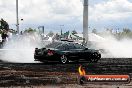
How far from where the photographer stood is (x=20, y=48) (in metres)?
40.9

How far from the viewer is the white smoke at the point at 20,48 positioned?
33156mm

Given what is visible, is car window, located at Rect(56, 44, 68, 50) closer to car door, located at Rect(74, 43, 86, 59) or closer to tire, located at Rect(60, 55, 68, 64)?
tire, located at Rect(60, 55, 68, 64)

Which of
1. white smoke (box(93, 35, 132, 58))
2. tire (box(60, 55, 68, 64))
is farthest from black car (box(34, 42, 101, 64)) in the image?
white smoke (box(93, 35, 132, 58))

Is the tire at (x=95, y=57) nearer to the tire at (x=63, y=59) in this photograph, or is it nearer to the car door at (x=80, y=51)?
the car door at (x=80, y=51)

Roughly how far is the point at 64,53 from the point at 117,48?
56.3 ft

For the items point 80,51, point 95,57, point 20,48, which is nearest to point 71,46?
point 80,51

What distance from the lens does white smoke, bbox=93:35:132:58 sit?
38.9 meters

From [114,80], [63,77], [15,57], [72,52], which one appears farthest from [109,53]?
[114,80]

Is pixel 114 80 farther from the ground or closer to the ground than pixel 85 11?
closer to the ground

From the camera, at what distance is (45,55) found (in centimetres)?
2578

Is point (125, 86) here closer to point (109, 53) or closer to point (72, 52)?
point (72, 52)

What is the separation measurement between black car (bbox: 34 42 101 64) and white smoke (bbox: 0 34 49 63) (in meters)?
5.17

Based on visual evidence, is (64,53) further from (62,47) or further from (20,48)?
(20,48)

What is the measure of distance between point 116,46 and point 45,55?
66.3 feet
